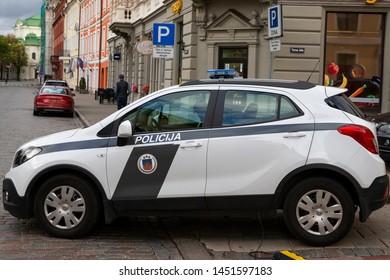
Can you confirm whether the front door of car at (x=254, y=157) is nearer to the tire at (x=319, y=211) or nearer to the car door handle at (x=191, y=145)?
the car door handle at (x=191, y=145)

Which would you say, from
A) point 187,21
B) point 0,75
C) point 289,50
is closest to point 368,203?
point 289,50

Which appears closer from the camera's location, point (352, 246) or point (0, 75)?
point (352, 246)

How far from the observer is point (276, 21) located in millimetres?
10203

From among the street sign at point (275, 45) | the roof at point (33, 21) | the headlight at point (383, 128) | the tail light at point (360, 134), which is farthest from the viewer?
the roof at point (33, 21)

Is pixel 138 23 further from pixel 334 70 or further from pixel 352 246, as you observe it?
pixel 352 246

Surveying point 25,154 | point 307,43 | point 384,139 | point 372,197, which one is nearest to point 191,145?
point 25,154

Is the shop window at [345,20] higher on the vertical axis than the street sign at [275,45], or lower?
higher

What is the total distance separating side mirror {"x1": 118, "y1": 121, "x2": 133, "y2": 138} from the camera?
5.79 meters

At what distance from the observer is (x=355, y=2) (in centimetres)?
1652

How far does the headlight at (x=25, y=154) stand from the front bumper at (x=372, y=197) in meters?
3.39

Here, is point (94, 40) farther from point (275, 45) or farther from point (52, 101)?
point (275, 45)

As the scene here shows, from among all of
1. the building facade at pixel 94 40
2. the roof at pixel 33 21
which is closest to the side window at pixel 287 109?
the building facade at pixel 94 40

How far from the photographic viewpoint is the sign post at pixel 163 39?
12.1 m

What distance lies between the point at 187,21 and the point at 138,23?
1244 centimetres
